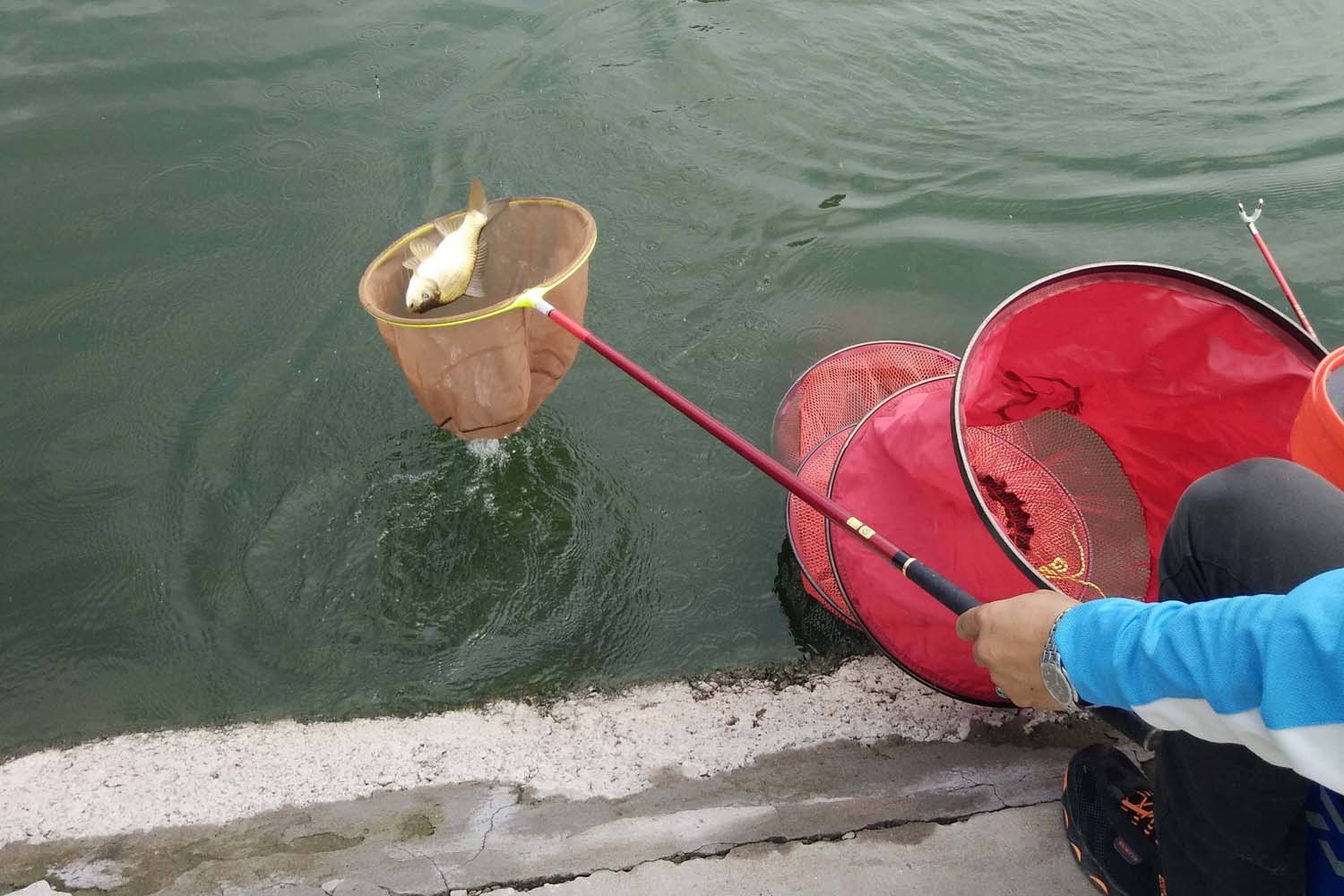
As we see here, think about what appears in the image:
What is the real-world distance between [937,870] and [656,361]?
7.50ft

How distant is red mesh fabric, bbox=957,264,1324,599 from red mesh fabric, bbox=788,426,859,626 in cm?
47

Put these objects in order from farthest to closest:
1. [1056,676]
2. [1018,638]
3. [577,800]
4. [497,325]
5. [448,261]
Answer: [448,261]
[497,325]
[577,800]
[1018,638]
[1056,676]

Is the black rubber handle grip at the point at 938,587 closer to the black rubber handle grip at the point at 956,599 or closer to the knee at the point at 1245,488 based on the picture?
the black rubber handle grip at the point at 956,599

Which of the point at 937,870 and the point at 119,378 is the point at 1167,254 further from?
the point at 119,378

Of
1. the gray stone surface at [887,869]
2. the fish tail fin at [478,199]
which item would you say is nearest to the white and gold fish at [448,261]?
the fish tail fin at [478,199]

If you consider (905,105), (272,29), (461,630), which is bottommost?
(461,630)

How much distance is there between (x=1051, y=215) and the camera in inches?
195

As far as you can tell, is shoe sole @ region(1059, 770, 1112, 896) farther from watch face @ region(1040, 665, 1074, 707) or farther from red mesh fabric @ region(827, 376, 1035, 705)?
watch face @ region(1040, 665, 1074, 707)

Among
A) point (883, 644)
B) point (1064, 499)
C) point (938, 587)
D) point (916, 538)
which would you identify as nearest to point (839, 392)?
point (1064, 499)

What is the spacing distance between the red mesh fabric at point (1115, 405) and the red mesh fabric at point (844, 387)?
424 mm

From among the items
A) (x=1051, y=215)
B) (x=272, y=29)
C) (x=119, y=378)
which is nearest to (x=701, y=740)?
(x=119, y=378)

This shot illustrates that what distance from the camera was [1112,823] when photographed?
2.30m

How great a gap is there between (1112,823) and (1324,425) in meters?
1.03

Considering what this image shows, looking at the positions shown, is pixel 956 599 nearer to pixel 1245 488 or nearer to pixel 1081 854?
pixel 1245 488
